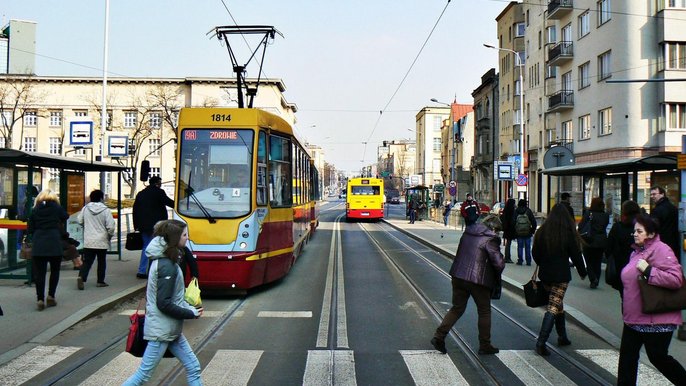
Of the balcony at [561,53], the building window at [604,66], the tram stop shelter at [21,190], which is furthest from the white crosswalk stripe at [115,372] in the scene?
the balcony at [561,53]

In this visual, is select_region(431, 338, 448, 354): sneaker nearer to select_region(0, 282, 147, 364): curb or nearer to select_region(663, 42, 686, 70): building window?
Answer: select_region(0, 282, 147, 364): curb

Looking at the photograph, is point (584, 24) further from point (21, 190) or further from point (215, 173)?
point (21, 190)

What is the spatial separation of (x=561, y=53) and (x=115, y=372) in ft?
130

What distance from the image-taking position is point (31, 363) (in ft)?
22.5

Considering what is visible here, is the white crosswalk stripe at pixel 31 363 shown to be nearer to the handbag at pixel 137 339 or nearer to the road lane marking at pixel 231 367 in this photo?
the road lane marking at pixel 231 367

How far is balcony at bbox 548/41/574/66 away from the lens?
4094 cm

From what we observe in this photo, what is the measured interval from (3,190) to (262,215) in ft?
18.1

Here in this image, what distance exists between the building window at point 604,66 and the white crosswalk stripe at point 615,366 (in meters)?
30.2

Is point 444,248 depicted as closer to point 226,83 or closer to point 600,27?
point 600,27

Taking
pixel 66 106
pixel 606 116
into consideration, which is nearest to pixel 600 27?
pixel 606 116

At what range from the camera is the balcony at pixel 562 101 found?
40787mm

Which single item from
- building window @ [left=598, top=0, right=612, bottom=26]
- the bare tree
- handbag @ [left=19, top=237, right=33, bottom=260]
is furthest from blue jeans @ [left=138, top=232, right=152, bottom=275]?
the bare tree

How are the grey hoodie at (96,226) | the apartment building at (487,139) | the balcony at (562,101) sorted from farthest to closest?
1. the apartment building at (487,139)
2. the balcony at (562,101)
3. the grey hoodie at (96,226)

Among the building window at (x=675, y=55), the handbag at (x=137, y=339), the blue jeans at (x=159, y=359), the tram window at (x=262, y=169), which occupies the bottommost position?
the blue jeans at (x=159, y=359)
